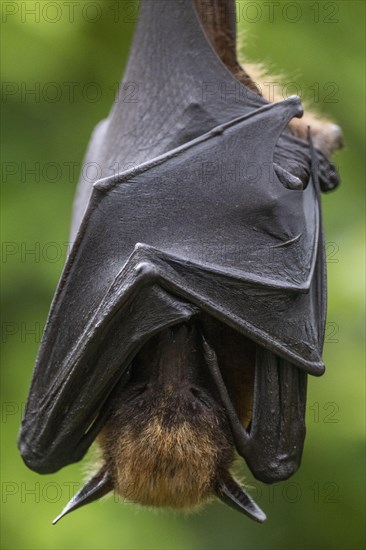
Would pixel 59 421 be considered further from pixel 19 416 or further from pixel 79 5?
pixel 79 5

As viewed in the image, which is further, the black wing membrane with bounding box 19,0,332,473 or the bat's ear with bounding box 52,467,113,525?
the bat's ear with bounding box 52,467,113,525

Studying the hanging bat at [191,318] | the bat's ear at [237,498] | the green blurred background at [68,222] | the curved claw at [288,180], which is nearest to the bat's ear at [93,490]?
the hanging bat at [191,318]

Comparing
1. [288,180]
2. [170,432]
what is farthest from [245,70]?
[170,432]

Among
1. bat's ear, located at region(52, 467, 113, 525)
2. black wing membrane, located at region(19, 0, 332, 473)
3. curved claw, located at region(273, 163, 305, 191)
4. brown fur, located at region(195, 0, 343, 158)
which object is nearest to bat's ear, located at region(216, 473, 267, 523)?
black wing membrane, located at region(19, 0, 332, 473)

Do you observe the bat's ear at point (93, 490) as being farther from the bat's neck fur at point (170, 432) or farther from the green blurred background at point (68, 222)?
the green blurred background at point (68, 222)

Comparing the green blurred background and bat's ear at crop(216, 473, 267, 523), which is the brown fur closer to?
the green blurred background

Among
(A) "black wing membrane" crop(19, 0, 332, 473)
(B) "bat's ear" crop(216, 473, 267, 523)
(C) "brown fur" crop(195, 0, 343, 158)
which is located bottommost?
(B) "bat's ear" crop(216, 473, 267, 523)

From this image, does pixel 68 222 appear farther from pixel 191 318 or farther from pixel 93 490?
pixel 93 490
